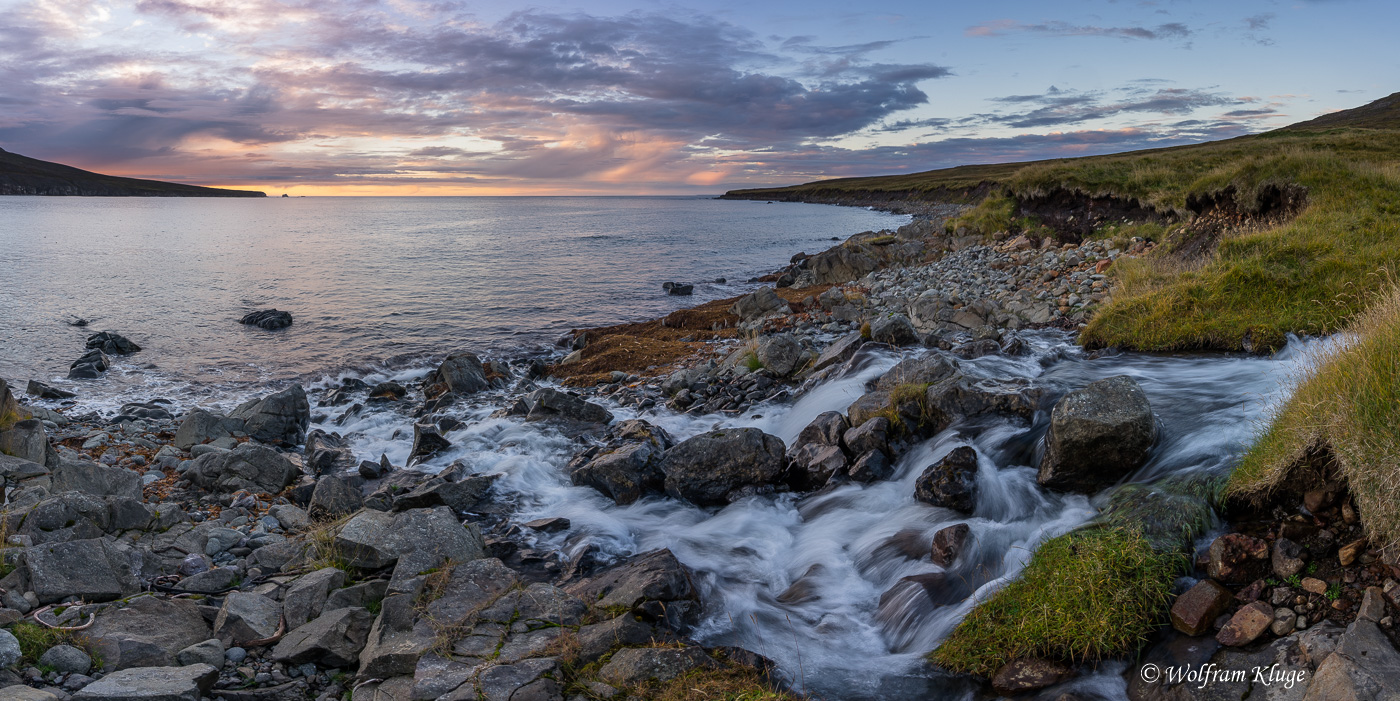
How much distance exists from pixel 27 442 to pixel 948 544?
1348 centimetres

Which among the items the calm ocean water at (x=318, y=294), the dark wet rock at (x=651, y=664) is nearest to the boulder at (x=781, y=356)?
the dark wet rock at (x=651, y=664)

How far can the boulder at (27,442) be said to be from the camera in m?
10.1

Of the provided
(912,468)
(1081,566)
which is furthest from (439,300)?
(1081,566)

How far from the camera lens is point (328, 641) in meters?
6.07

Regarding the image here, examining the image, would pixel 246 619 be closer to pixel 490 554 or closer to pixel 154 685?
pixel 154 685

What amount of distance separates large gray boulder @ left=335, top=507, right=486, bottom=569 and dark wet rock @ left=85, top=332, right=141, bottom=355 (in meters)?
22.9

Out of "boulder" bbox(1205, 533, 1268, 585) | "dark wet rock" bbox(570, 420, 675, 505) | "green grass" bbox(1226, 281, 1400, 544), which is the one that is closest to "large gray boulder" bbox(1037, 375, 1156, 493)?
"green grass" bbox(1226, 281, 1400, 544)

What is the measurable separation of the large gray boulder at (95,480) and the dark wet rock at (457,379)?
7.65 metres

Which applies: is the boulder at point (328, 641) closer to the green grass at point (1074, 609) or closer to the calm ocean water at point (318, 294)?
the green grass at point (1074, 609)

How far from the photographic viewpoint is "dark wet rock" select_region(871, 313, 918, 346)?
14.8 meters

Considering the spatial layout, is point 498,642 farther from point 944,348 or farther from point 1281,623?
point 944,348

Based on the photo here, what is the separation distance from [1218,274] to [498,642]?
14673mm

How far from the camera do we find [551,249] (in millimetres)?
64375

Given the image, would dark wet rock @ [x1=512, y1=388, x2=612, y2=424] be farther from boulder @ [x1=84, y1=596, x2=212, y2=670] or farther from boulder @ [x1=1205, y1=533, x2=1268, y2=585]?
boulder @ [x1=1205, y1=533, x2=1268, y2=585]
